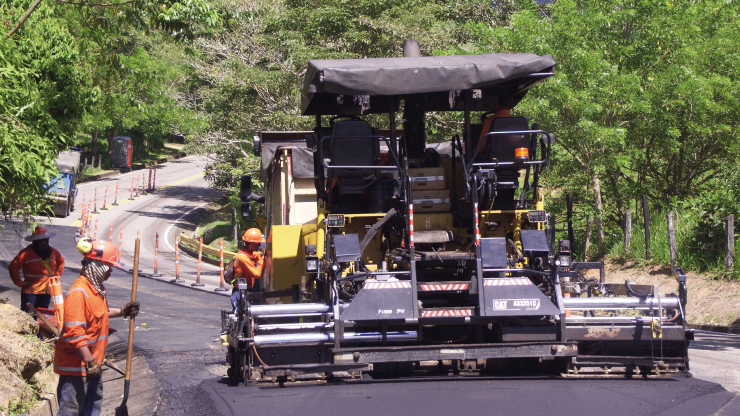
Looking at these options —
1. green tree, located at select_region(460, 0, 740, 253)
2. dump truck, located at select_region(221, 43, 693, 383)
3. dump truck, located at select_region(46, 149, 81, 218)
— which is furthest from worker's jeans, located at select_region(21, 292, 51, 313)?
dump truck, located at select_region(46, 149, 81, 218)

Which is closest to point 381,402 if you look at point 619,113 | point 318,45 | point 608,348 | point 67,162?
point 608,348

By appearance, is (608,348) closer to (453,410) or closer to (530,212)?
(530,212)

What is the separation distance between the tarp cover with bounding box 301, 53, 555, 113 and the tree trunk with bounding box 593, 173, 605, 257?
33.4 feet

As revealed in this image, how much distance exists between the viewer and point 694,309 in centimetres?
1377

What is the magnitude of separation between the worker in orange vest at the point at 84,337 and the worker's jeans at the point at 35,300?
481cm

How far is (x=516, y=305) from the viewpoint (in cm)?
696

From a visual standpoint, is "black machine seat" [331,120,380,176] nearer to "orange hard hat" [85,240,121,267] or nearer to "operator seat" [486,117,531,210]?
"operator seat" [486,117,531,210]

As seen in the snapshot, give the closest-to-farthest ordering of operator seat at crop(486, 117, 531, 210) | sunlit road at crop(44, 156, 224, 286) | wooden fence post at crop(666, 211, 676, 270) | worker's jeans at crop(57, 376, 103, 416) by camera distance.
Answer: worker's jeans at crop(57, 376, 103, 416) < operator seat at crop(486, 117, 531, 210) < wooden fence post at crop(666, 211, 676, 270) < sunlit road at crop(44, 156, 224, 286)

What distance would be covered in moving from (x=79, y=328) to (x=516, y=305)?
3918mm

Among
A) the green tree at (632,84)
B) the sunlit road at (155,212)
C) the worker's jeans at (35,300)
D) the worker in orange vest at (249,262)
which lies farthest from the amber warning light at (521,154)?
the sunlit road at (155,212)

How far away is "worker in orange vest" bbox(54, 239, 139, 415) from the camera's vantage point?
17.4ft

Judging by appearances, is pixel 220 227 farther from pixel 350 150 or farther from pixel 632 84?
pixel 350 150

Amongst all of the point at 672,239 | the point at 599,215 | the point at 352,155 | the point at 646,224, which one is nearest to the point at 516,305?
the point at 352,155

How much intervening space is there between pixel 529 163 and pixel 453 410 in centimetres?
291
